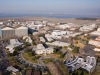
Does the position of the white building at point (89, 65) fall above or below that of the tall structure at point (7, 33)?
below

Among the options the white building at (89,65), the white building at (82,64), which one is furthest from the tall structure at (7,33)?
the white building at (89,65)

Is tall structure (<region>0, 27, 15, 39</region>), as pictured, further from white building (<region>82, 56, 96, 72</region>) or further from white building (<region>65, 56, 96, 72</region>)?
white building (<region>82, 56, 96, 72</region>)

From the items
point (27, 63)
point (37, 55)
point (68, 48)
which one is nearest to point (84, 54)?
point (68, 48)

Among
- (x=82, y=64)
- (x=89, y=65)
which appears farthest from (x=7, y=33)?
(x=89, y=65)

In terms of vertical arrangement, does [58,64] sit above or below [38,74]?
above

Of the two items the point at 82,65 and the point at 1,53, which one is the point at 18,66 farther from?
the point at 82,65

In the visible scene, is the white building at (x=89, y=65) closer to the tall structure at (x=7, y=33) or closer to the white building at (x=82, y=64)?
the white building at (x=82, y=64)

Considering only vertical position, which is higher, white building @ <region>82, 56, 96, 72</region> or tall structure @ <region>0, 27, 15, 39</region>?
tall structure @ <region>0, 27, 15, 39</region>

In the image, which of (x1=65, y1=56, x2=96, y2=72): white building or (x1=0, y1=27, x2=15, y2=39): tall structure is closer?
(x1=65, y1=56, x2=96, y2=72): white building

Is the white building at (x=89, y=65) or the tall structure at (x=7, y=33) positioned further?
the tall structure at (x=7, y=33)

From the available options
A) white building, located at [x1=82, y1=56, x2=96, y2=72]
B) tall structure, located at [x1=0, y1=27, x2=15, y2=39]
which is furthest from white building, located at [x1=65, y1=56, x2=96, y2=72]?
tall structure, located at [x1=0, y1=27, x2=15, y2=39]

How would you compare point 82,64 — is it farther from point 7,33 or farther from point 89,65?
point 7,33
